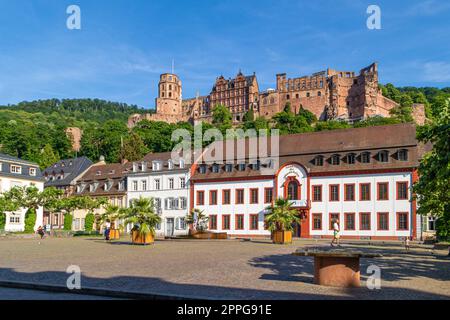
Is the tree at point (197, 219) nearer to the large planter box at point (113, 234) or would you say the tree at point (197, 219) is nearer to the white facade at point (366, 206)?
the large planter box at point (113, 234)

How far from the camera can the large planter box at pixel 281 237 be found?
3841cm

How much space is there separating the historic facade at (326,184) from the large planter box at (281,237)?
46.0 feet

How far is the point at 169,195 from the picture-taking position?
65938mm

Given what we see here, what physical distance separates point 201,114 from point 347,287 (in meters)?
177

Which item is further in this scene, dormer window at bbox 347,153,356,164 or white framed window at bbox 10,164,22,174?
white framed window at bbox 10,164,22,174

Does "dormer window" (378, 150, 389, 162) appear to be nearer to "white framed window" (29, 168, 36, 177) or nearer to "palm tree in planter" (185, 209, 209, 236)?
"palm tree in planter" (185, 209, 209, 236)

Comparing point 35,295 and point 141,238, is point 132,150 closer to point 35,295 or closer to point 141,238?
point 141,238

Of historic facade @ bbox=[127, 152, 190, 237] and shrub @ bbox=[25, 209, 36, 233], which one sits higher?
historic facade @ bbox=[127, 152, 190, 237]

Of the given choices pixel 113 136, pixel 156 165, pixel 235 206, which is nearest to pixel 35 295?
pixel 235 206

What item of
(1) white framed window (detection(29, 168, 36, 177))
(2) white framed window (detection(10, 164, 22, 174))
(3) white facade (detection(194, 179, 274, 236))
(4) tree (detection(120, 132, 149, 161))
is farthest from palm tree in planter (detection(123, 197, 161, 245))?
(4) tree (detection(120, 132, 149, 161))

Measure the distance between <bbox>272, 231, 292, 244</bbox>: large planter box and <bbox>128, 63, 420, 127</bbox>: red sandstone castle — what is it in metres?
109

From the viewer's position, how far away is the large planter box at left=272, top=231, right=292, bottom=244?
38406 millimetres

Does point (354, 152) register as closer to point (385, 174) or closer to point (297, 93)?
point (385, 174)
